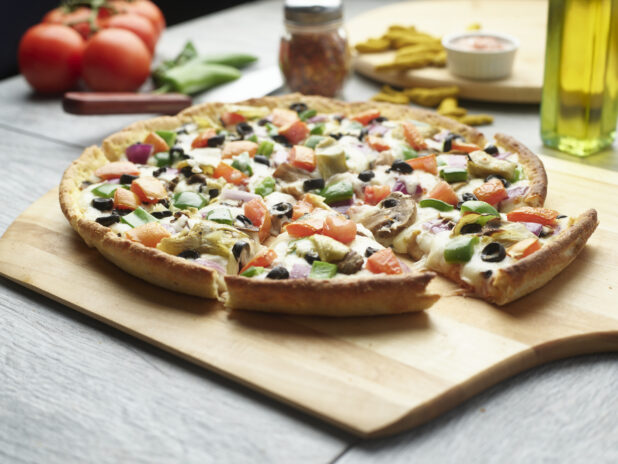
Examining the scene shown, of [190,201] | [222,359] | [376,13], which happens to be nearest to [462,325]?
[222,359]

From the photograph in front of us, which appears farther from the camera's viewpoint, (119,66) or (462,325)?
(119,66)

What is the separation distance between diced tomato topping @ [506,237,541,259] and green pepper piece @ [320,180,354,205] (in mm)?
895

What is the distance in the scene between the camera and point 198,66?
5453mm

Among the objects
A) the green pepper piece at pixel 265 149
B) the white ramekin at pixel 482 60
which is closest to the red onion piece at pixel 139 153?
the green pepper piece at pixel 265 149

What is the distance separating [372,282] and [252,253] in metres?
0.63

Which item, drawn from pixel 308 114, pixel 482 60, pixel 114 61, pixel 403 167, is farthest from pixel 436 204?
pixel 114 61

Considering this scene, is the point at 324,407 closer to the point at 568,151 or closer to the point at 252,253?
the point at 252,253

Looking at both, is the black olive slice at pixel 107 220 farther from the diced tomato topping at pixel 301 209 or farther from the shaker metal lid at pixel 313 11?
the shaker metal lid at pixel 313 11

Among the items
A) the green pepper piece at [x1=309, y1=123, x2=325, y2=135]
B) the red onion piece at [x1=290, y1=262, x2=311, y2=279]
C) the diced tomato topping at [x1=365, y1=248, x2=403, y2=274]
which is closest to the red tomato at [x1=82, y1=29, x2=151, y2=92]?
the green pepper piece at [x1=309, y1=123, x2=325, y2=135]

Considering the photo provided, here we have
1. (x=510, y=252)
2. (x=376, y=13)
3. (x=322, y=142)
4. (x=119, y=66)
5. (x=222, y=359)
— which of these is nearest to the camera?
(x=222, y=359)

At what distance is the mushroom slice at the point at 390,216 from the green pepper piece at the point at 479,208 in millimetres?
232

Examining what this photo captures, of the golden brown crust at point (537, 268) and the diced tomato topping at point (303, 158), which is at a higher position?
the diced tomato topping at point (303, 158)

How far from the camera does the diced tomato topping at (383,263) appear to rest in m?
2.92

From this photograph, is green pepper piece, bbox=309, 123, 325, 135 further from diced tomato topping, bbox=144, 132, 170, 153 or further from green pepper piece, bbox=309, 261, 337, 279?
green pepper piece, bbox=309, 261, 337, 279
